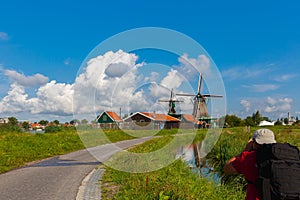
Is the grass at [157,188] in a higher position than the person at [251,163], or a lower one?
lower

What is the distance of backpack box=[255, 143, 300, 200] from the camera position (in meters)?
3.39

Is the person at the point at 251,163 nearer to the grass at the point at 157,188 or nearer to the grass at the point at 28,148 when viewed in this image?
the grass at the point at 157,188

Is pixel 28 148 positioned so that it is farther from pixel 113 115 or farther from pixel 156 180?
pixel 156 180

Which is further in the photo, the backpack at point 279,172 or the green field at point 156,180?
the green field at point 156,180

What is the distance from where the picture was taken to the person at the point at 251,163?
3.70 metres

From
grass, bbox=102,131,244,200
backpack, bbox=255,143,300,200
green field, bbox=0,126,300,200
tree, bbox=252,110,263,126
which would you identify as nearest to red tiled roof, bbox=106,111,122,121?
green field, bbox=0,126,300,200

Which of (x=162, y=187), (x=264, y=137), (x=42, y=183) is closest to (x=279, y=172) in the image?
(x=264, y=137)

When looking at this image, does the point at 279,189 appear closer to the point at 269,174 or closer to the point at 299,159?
the point at 269,174

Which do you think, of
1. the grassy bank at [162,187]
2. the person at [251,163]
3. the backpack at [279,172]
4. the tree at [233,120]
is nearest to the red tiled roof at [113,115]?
the grassy bank at [162,187]

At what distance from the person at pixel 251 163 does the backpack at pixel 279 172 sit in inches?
4.7

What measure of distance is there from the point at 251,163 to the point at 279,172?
36 cm

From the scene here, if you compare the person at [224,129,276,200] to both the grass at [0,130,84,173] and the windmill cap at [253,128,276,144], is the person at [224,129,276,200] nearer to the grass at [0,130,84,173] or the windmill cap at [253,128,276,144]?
the windmill cap at [253,128,276,144]

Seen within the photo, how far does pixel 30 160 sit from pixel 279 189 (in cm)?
1503

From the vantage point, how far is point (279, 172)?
11.2ft
